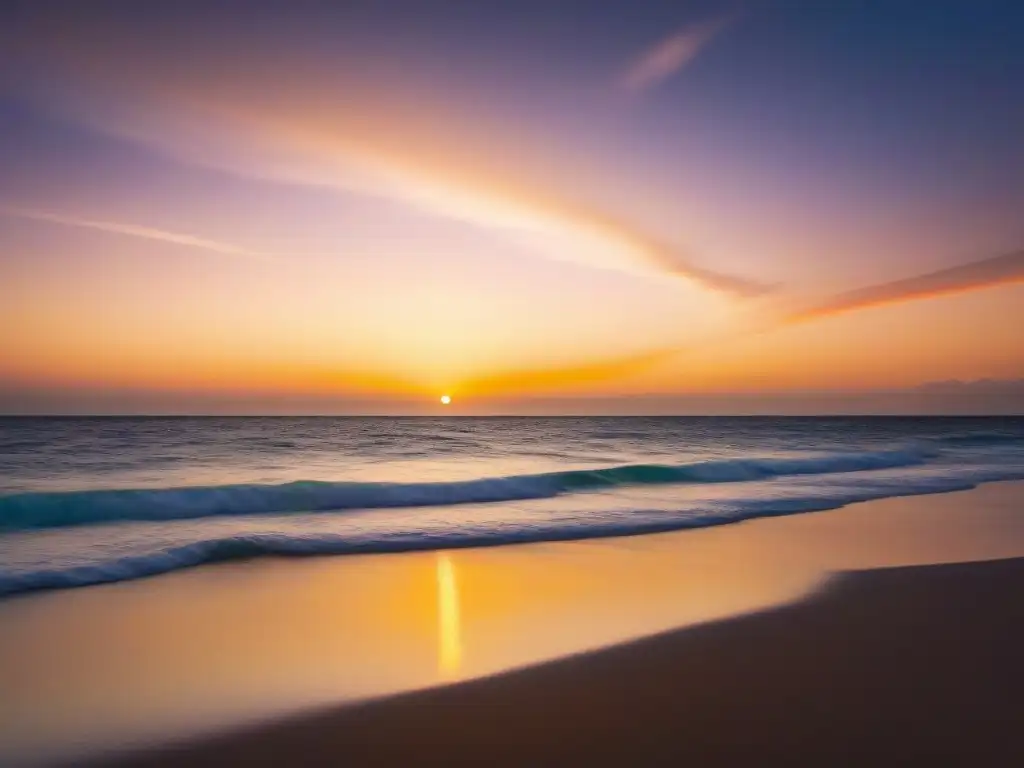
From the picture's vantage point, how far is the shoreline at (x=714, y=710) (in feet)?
12.4

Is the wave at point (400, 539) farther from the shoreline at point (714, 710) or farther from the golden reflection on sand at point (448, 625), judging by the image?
the shoreline at point (714, 710)

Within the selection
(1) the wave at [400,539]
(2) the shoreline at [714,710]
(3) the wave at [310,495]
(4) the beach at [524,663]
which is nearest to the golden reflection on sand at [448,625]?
(4) the beach at [524,663]

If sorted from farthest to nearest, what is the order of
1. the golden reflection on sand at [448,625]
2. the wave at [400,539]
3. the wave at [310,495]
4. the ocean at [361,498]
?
the wave at [310,495], the ocean at [361,498], the wave at [400,539], the golden reflection on sand at [448,625]

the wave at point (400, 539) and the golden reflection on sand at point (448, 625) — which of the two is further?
the wave at point (400, 539)

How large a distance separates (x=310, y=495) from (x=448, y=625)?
10.6 metres

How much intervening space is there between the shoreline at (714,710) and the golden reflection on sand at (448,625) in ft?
1.21

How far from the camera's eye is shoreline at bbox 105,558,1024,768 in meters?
3.79

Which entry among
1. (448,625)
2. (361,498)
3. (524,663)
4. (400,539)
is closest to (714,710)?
(524,663)

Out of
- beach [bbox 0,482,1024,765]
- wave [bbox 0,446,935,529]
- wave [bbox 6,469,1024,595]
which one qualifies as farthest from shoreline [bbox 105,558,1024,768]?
wave [bbox 0,446,935,529]

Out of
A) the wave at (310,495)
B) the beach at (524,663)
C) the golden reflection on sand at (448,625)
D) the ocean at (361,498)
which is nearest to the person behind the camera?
the beach at (524,663)

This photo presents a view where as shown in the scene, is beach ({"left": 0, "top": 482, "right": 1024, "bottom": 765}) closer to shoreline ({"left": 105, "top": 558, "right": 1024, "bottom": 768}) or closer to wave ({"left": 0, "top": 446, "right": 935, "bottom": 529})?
shoreline ({"left": 105, "top": 558, "right": 1024, "bottom": 768})

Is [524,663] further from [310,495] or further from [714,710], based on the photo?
[310,495]

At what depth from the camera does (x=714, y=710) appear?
14.1ft

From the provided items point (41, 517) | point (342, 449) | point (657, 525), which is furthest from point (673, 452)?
point (41, 517)
